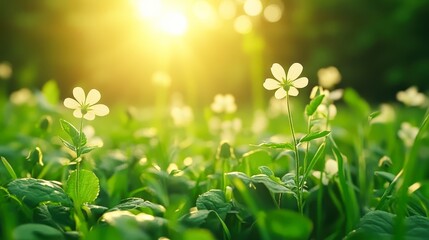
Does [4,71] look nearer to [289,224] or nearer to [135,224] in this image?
[135,224]

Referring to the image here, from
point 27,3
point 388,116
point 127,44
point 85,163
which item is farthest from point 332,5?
point 85,163

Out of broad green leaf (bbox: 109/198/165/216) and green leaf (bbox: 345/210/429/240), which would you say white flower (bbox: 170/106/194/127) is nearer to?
broad green leaf (bbox: 109/198/165/216)

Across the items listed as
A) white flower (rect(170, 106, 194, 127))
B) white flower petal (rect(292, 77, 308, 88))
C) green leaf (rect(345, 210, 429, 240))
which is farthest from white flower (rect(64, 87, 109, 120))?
white flower (rect(170, 106, 194, 127))

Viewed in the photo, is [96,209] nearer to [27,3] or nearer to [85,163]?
[85,163]

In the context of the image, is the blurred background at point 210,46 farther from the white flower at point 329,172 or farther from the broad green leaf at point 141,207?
the broad green leaf at point 141,207

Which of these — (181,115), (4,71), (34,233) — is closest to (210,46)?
(4,71)

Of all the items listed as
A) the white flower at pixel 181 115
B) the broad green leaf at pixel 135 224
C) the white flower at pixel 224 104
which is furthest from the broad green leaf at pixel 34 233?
the white flower at pixel 181 115

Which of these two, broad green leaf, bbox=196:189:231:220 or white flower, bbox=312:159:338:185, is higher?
broad green leaf, bbox=196:189:231:220
